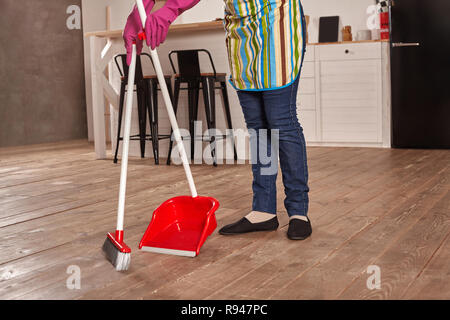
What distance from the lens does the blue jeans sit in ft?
6.57

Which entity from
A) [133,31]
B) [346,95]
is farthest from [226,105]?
[133,31]

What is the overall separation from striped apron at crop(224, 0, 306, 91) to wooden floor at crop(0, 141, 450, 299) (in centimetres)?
60

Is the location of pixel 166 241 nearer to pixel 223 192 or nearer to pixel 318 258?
pixel 318 258

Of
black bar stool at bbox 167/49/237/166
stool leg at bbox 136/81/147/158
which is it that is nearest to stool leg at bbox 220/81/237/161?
black bar stool at bbox 167/49/237/166

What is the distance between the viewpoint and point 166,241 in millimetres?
1923

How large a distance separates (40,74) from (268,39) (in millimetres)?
4948

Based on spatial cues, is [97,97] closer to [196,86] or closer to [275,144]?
[196,86]

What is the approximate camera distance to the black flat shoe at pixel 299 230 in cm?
200

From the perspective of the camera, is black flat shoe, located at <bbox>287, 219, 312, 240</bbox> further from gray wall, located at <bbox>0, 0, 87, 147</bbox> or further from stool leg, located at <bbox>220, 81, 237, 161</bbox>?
gray wall, located at <bbox>0, 0, 87, 147</bbox>

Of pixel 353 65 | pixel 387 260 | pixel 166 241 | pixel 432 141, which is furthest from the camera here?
pixel 353 65

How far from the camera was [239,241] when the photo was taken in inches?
79.0
